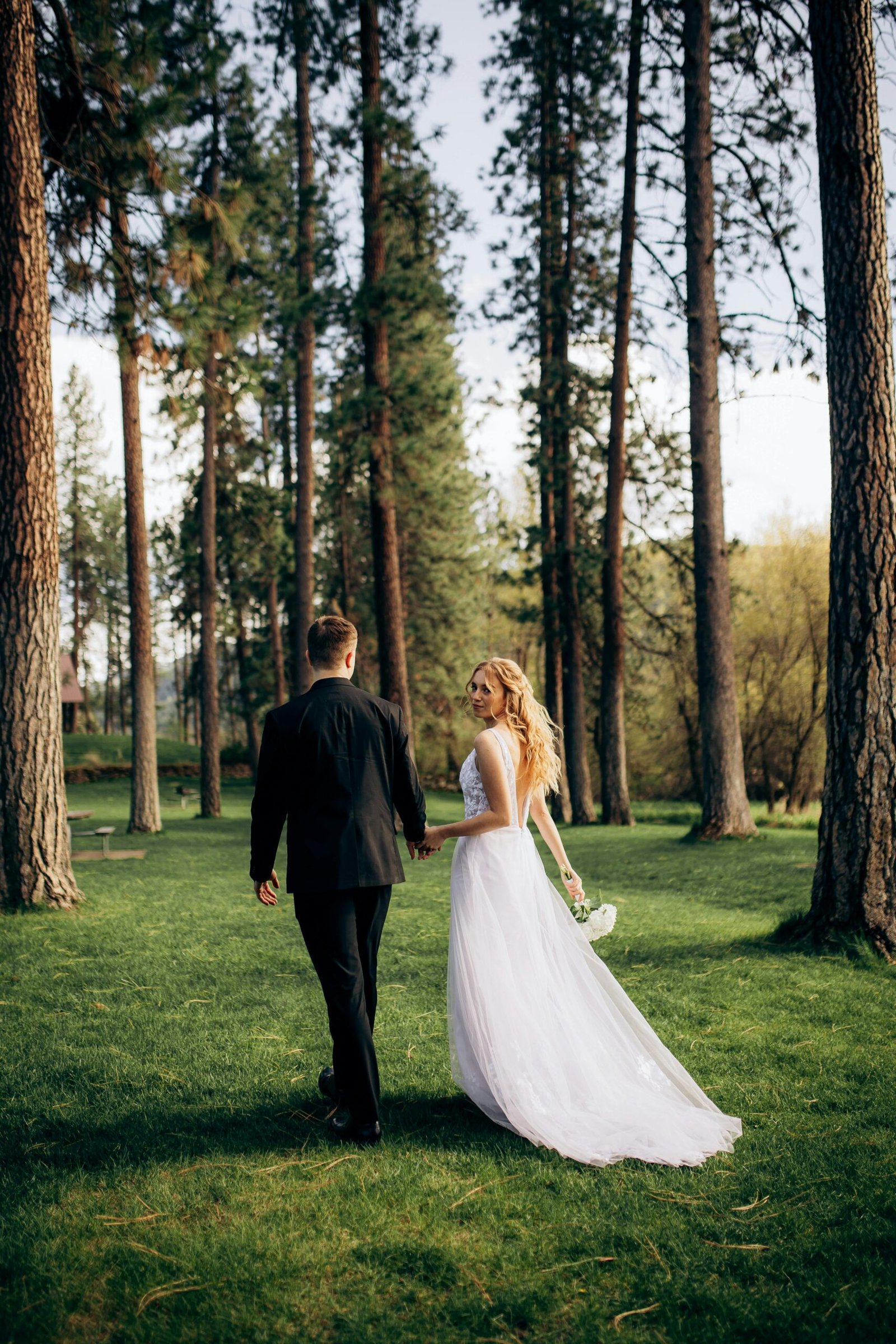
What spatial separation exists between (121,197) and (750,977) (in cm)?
1062

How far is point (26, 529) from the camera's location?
28.8 ft

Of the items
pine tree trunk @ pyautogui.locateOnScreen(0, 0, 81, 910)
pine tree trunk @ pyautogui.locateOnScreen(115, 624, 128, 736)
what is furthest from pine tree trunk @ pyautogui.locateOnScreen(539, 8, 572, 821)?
pine tree trunk @ pyautogui.locateOnScreen(115, 624, 128, 736)

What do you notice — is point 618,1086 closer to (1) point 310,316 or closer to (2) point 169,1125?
(2) point 169,1125

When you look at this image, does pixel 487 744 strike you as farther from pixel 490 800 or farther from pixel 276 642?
pixel 276 642

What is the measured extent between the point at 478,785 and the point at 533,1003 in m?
1.06

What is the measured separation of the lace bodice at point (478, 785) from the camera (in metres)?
4.57

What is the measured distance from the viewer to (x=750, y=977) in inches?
261

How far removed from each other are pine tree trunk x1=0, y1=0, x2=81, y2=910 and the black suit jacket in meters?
5.32

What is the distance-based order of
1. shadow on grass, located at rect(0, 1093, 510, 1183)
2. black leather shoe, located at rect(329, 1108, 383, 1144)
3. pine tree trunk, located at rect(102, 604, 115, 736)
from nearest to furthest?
1. shadow on grass, located at rect(0, 1093, 510, 1183)
2. black leather shoe, located at rect(329, 1108, 383, 1144)
3. pine tree trunk, located at rect(102, 604, 115, 736)

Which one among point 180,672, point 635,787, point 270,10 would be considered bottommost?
point 635,787

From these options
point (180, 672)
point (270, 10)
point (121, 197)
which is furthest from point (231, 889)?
point (180, 672)

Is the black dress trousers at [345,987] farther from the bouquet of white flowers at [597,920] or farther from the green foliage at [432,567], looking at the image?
the green foliage at [432,567]

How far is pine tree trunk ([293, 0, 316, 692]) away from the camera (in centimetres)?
1745

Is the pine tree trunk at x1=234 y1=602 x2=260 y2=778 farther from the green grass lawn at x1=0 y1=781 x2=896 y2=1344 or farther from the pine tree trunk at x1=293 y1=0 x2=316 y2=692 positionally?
the green grass lawn at x1=0 y1=781 x2=896 y2=1344
